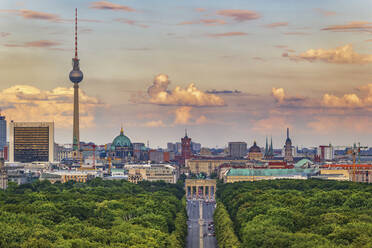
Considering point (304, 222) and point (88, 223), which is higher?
point (304, 222)

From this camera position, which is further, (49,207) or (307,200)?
(307,200)

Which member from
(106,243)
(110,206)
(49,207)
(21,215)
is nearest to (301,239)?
(106,243)

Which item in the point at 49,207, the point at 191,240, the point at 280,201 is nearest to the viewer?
the point at 49,207

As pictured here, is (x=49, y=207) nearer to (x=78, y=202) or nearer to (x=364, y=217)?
(x=78, y=202)

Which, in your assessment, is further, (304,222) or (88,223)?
(88,223)

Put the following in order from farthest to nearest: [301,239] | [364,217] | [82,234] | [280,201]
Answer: [280,201] → [364,217] → [82,234] → [301,239]

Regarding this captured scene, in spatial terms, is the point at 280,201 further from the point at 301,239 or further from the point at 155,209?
the point at 301,239

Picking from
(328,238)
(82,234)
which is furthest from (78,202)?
(328,238)

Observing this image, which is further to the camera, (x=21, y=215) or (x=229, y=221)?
(x=229, y=221)

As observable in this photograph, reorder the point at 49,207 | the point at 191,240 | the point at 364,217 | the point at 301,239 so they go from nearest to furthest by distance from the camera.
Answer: the point at 301,239, the point at 364,217, the point at 49,207, the point at 191,240
